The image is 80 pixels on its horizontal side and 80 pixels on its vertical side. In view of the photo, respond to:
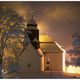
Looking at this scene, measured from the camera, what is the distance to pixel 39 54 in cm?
1176

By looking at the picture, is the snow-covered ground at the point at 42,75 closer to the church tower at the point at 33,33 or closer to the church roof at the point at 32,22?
the church tower at the point at 33,33

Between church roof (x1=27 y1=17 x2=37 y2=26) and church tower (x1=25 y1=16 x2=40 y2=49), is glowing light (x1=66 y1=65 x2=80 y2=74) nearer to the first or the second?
church tower (x1=25 y1=16 x2=40 y2=49)

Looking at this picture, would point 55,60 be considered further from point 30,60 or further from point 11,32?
point 11,32

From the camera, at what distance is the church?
11.8m

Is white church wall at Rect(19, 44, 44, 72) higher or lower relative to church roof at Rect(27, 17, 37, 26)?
lower

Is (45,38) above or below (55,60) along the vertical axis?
above

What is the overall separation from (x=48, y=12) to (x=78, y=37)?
0.46 metres

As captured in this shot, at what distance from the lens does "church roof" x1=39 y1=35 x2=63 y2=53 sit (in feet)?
38.6

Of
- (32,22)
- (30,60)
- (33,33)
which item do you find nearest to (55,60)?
(30,60)

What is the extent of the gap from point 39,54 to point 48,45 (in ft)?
0.50

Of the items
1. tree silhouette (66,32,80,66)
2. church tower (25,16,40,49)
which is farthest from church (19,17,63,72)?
tree silhouette (66,32,80,66)

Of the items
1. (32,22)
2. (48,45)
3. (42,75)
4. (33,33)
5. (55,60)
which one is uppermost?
(32,22)

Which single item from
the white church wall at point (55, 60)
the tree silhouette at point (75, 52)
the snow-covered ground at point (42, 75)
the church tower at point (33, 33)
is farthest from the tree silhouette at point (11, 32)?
the tree silhouette at point (75, 52)

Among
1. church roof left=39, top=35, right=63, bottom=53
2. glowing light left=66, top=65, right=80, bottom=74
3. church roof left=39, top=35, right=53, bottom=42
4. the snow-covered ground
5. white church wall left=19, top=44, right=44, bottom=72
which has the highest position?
church roof left=39, top=35, right=53, bottom=42
